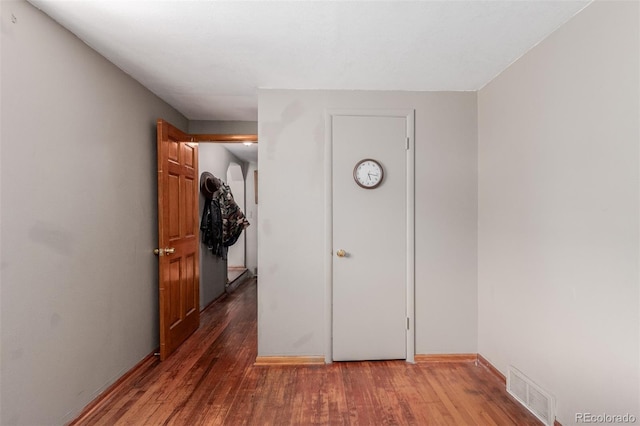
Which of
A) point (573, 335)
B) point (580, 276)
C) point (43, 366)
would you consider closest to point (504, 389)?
point (573, 335)

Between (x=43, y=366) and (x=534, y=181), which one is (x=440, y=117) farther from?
(x=43, y=366)

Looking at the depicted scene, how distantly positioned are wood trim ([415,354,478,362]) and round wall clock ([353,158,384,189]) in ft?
4.89

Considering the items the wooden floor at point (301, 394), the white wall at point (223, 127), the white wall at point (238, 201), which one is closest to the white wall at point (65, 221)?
the wooden floor at point (301, 394)

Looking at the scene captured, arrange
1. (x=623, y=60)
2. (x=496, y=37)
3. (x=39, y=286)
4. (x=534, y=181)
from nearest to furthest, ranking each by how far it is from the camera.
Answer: (x=623, y=60) < (x=39, y=286) < (x=496, y=37) < (x=534, y=181)

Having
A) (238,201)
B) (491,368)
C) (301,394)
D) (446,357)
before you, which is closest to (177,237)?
(301,394)

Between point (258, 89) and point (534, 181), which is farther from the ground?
point (258, 89)

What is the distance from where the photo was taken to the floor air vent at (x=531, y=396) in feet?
6.28

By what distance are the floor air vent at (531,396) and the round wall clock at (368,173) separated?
65.3 inches

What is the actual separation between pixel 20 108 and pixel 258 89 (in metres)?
1.57

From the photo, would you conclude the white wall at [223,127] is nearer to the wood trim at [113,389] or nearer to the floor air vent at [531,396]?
the wood trim at [113,389]

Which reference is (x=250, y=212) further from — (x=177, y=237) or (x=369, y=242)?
(x=369, y=242)

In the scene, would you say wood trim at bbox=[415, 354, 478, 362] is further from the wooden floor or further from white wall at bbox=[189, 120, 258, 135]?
white wall at bbox=[189, 120, 258, 135]

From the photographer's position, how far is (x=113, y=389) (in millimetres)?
2283

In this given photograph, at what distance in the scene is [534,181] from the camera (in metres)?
2.07
